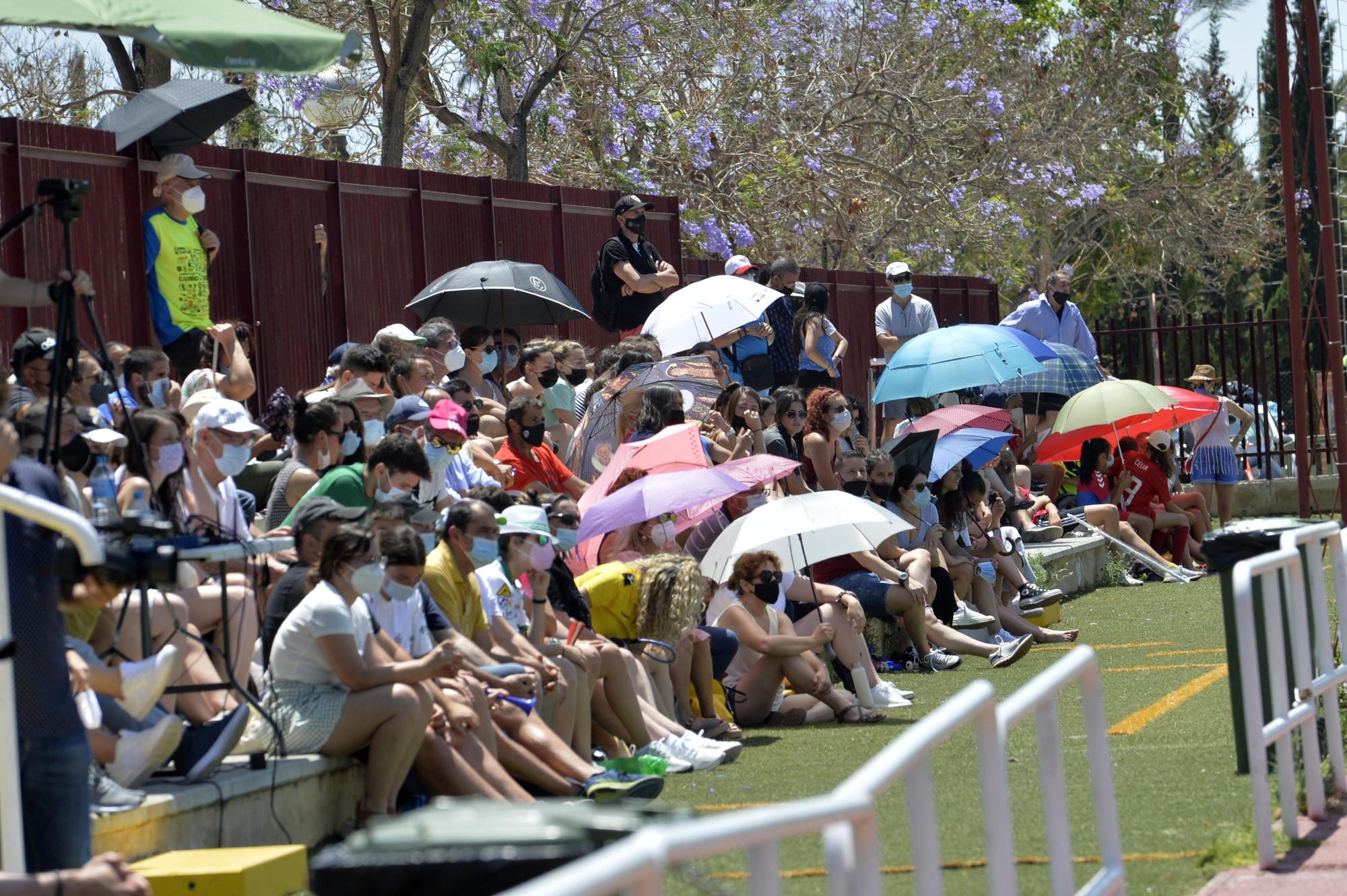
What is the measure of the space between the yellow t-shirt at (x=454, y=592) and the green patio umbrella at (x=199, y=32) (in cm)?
268

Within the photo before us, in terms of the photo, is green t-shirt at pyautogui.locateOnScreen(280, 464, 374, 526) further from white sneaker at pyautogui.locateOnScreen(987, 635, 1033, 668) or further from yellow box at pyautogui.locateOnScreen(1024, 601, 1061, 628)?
yellow box at pyautogui.locateOnScreen(1024, 601, 1061, 628)

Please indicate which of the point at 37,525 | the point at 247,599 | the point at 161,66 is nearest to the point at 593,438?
the point at 247,599

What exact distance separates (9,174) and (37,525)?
20.0 ft

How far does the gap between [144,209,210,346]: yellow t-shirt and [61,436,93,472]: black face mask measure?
3.39m

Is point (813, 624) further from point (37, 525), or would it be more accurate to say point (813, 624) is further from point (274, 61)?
point (37, 525)

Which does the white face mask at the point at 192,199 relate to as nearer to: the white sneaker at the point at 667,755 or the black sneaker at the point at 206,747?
the white sneaker at the point at 667,755

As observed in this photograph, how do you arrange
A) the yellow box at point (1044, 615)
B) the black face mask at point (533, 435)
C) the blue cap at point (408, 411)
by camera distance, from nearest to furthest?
1. the blue cap at point (408, 411)
2. the black face mask at point (533, 435)
3. the yellow box at point (1044, 615)

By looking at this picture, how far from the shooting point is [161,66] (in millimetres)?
20453

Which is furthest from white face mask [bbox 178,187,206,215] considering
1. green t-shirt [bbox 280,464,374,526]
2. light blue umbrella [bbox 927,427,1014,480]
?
light blue umbrella [bbox 927,427,1014,480]

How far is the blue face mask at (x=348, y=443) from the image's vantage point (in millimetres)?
9898

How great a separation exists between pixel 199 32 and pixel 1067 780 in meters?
4.64

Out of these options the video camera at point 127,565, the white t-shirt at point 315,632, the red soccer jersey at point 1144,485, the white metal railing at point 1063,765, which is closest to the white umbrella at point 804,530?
the white t-shirt at point 315,632

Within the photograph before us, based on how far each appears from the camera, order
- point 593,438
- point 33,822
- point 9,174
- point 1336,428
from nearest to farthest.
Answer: point 33,822, point 9,174, point 593,438, point 1336,428

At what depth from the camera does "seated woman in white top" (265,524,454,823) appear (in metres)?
7.79
